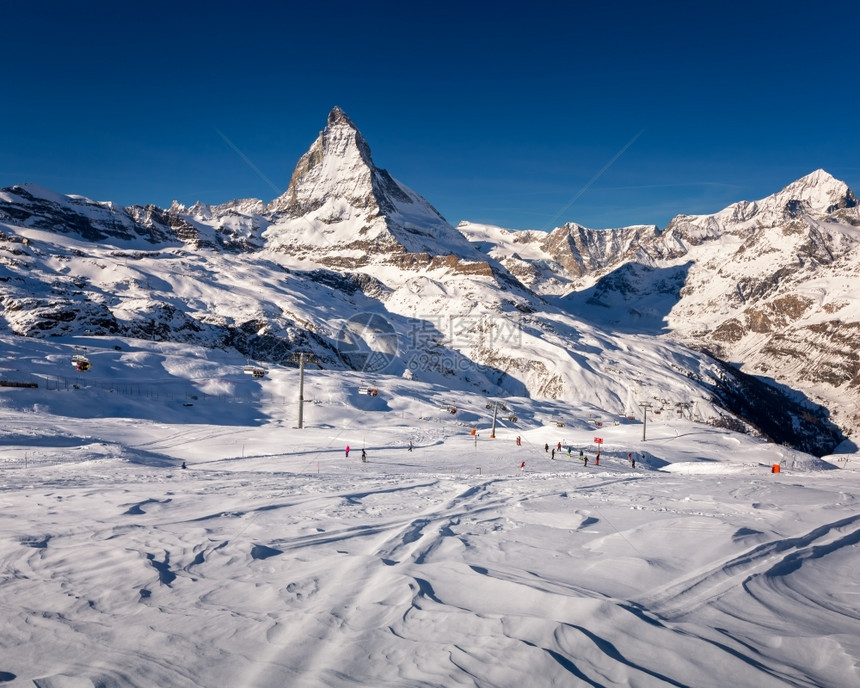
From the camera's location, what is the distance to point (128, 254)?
174m

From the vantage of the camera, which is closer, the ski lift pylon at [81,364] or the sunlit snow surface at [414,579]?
the sunlit snow surface at [414,579]

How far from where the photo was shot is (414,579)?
7734mm

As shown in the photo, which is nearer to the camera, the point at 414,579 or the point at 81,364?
the point at 414,579

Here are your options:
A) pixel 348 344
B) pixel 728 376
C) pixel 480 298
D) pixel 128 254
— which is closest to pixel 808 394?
pixel 728 376

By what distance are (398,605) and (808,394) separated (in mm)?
233714

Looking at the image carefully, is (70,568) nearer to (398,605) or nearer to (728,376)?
(398,605)

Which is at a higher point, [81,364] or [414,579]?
[414,579]

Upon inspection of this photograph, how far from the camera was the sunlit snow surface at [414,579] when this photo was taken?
17.9 feet

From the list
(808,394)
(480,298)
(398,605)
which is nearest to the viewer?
(398,605)

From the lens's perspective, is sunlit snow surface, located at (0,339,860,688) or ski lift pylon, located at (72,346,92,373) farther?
ski lift pylon, located at (72,346,92,373)

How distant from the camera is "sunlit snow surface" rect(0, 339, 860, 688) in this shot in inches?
215

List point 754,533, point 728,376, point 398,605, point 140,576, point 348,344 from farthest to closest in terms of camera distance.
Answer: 1. point 728,376
2. point 348,344
3. point 754,533
4. point 140,576
5. point 398,605

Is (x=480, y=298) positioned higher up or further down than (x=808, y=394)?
higher up

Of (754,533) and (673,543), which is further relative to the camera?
(754,533)
